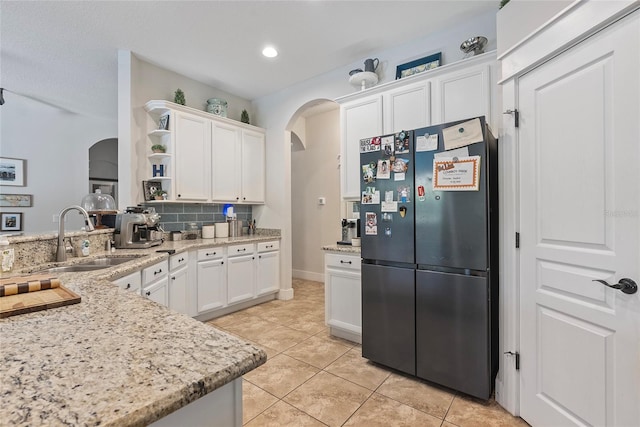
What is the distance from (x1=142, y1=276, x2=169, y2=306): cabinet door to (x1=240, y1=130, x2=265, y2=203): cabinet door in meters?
1.65

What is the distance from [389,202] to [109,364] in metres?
1.90

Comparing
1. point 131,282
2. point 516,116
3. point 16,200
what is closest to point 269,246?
point 131,282

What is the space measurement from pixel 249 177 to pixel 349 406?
304 cm

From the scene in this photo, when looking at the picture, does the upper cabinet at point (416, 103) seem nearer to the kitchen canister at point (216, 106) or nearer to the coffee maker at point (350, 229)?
the coffee maker at point (350, 229)

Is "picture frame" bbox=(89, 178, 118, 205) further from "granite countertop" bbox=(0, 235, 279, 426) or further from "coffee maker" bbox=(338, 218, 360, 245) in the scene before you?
"granite countertop" bbox=(0, 235, 279, 426)

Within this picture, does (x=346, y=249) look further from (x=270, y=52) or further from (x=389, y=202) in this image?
(x=270, y=52)

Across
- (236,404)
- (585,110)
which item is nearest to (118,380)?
(236,404)

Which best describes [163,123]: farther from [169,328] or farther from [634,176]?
[634,176]

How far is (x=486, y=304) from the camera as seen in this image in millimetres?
1844

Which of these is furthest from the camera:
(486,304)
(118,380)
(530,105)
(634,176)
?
(486,304)

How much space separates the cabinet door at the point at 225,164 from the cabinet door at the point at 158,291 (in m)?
1.38

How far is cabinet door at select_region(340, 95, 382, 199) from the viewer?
2.89 meters

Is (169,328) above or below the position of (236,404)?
above

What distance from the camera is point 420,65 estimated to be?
279 centimetres
